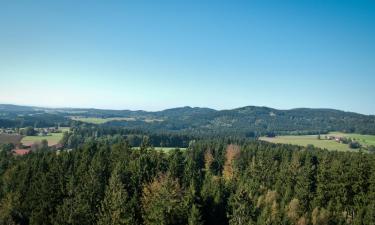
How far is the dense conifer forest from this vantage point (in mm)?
55156

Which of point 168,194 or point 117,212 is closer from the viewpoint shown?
point 117,212

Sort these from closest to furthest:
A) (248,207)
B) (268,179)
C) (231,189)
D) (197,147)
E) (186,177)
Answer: (248,207) → (231,189) → (186,177) → (268,179) → (197,147)

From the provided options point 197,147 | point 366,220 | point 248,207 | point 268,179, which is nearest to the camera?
point 248,207

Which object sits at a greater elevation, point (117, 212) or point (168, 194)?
point (168, 194)

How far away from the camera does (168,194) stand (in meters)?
54.6

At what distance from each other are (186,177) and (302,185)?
95.5ft

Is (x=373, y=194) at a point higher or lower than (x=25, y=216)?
higher

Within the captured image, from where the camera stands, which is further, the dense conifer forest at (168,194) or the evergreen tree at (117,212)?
the dense conifer forest at (168,194)

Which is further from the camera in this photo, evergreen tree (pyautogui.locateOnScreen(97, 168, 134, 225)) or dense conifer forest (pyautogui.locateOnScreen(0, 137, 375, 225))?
dense conifer forest (pyautogui.locateOnScreen(0, 137, 375, 225))

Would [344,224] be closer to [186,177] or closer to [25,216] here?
[186,177]

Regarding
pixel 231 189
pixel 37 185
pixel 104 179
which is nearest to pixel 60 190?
pixel 37 185

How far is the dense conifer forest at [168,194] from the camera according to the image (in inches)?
2172

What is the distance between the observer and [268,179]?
9694 cm

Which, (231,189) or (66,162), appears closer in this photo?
(231,189)
